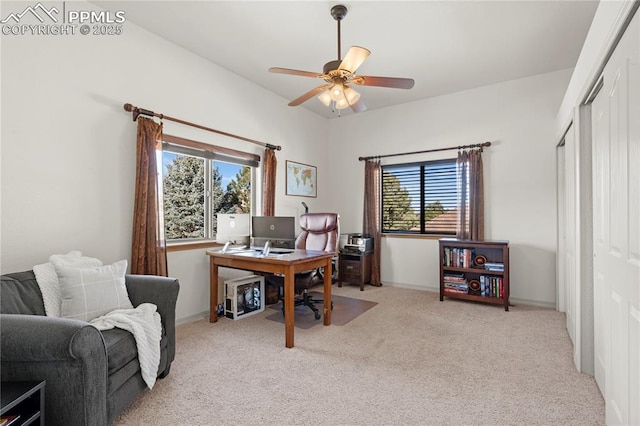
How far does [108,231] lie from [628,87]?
355 cm

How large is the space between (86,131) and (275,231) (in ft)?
6.09

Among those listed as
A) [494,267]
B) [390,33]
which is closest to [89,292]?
[390,33]

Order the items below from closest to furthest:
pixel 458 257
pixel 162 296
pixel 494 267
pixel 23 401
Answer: pixel 23 401 → pixel 162 296 → pixel 494 267 → pixel 458 257

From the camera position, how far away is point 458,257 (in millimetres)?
4098

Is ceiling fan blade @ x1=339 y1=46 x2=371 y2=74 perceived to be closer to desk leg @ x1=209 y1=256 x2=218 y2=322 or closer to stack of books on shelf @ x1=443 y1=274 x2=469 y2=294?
desk leg @ x1=209 y1=256 x2=218 y2=322

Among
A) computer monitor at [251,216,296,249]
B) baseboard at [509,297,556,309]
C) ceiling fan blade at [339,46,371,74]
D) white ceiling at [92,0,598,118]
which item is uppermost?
white ceiling at [92,0,598,118]

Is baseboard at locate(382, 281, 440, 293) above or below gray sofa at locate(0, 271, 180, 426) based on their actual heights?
below

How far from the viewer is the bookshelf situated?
3.78m

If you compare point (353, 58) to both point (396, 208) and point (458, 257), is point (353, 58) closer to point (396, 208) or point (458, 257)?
point (458, 257)

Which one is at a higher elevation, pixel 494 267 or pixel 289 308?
pixel 494 267

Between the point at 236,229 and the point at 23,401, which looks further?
the point at 236,229

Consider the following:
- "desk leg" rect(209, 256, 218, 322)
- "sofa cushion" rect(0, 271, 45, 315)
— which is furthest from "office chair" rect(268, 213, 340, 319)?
"sofa cushion" rect(0, 271, 45, 315)

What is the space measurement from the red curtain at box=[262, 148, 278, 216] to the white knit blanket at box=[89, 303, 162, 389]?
2.36 metres

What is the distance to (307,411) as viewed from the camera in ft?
5.92
